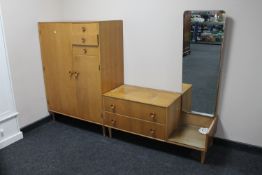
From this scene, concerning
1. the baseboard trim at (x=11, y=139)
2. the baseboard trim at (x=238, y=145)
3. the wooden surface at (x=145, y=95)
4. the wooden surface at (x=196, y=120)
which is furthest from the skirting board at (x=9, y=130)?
the baseboard trim at (x=238, y=145)

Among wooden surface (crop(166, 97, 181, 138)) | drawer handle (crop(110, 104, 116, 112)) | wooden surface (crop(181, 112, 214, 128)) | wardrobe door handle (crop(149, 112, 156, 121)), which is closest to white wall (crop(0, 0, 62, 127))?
drawer handle (crop(110, 104, 116, 112))

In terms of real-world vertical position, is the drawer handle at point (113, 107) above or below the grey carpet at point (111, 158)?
above

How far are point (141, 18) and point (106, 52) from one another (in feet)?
1.89

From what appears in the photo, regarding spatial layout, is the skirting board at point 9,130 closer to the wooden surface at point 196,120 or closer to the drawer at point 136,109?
the drawer at point 136,109

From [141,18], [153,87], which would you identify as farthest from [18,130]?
[141,18]

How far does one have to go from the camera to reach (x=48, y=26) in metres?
2.99

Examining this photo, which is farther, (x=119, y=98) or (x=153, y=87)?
(x=153, y=87)

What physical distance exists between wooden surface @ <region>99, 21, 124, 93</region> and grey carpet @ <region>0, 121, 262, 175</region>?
70cm

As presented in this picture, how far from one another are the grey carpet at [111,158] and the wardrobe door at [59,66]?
455mm

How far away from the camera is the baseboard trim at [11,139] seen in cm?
281

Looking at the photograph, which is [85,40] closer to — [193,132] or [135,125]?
[135,125]

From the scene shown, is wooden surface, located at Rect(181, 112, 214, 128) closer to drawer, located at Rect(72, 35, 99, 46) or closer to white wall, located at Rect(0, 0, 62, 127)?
drawer, located at Rect(72, 35, 99, 46)

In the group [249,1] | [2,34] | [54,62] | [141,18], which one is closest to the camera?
[249,1]

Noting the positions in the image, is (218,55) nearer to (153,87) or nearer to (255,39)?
(255,39)
